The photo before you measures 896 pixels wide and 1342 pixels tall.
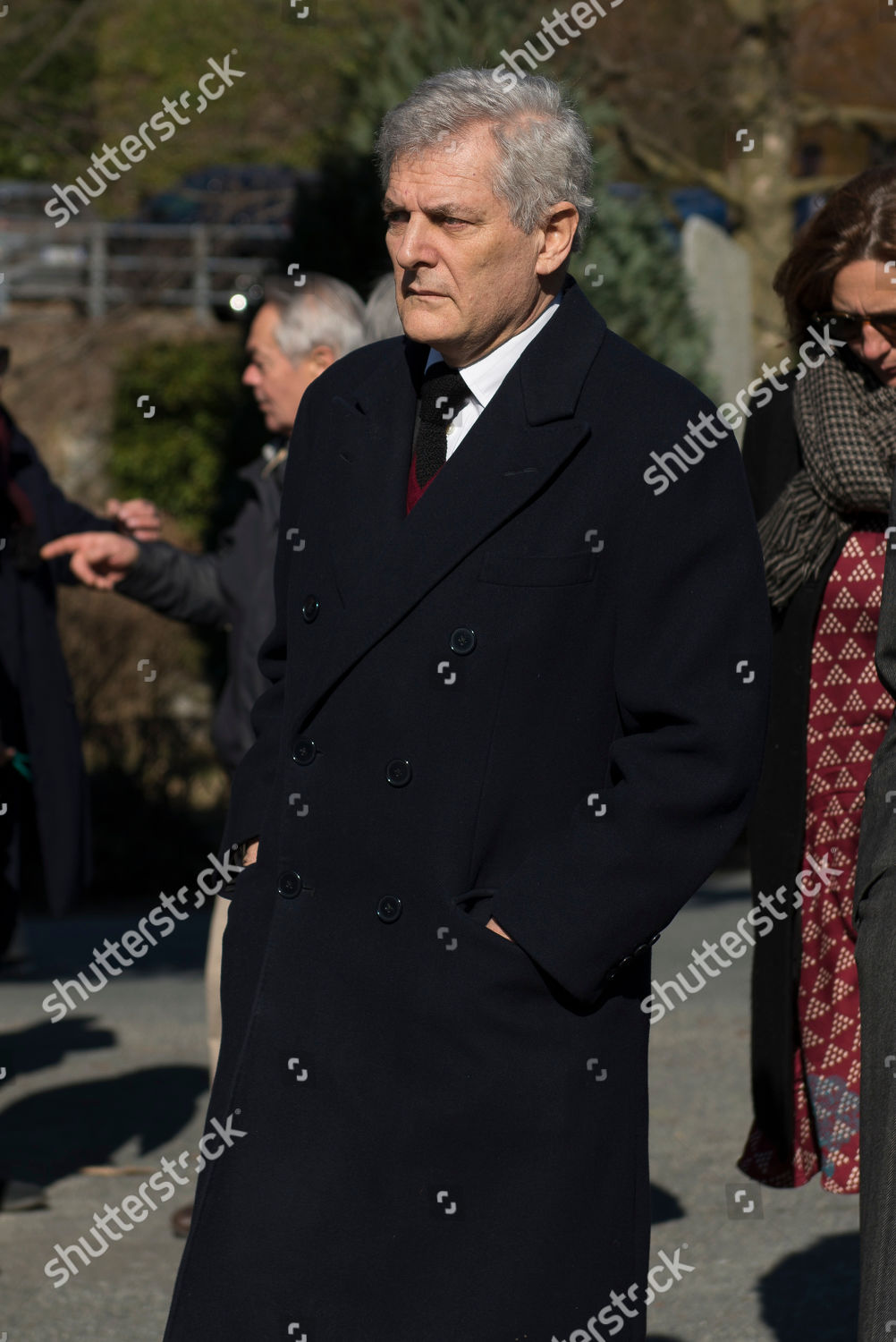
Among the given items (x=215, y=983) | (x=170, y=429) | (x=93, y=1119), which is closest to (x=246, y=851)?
(x=215, y=983)

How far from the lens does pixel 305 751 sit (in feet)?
8.77

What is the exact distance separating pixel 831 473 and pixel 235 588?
176 cm

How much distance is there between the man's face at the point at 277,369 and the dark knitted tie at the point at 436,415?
200 cm

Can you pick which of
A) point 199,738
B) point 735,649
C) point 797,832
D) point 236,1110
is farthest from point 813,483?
point 199,738

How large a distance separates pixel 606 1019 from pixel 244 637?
97.3 inches

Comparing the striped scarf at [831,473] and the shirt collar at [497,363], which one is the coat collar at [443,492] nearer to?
the shirt collar at [497,363]

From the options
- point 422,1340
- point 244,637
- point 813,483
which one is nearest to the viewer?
point 422,1340

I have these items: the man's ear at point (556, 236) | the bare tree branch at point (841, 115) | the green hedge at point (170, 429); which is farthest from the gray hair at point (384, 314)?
the green hedge at point (170, 429)

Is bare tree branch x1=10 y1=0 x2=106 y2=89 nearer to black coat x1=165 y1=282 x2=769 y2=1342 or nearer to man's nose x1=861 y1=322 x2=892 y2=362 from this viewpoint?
man's nose x1=861 y1=322 x2=892 y2=362

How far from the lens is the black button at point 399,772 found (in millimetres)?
2576

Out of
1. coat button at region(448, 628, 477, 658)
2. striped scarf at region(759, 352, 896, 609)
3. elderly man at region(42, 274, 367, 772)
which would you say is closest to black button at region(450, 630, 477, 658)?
coat button at region(448, 628, 477, 658)

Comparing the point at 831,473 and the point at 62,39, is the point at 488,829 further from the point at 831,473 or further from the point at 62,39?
the point at 62,39

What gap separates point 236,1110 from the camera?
267cm

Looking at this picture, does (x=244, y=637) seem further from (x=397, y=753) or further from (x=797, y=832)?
(x=397, y=753)
